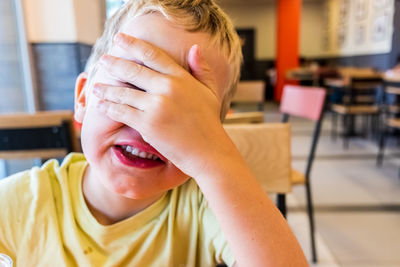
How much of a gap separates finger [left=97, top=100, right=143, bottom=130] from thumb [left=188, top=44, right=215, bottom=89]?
0.10 meters

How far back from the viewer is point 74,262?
0.58m

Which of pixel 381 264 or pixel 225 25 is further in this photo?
pixel 381 264

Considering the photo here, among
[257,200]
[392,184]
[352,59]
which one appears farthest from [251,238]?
[352,59]

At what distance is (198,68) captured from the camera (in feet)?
1.44

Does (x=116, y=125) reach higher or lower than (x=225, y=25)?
lower

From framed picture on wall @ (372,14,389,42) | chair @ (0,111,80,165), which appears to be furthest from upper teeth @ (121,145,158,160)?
framed picture on wall @ (372,14,389,42)

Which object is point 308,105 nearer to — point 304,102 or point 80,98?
point 304,102

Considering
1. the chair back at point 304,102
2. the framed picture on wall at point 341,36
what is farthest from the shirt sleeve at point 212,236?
the framed picture on wall at point 341,36

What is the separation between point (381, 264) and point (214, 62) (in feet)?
5.49

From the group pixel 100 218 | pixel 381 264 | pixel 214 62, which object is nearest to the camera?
pixel 214 62

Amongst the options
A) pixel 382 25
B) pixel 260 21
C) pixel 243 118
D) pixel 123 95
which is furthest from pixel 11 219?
pixel 260 21

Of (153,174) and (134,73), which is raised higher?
(134,73)

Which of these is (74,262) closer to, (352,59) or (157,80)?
(157,80)

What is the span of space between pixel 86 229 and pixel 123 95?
0.31 meters
